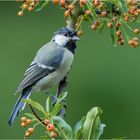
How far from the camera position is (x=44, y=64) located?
3.47 m

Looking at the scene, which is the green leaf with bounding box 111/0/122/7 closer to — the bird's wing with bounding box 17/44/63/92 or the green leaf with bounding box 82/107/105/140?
the green leaf with bounding box 82/107/105/140

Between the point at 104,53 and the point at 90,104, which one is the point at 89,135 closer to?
the point at 90,104

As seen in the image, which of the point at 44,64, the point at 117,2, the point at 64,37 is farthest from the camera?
the point at 44,64

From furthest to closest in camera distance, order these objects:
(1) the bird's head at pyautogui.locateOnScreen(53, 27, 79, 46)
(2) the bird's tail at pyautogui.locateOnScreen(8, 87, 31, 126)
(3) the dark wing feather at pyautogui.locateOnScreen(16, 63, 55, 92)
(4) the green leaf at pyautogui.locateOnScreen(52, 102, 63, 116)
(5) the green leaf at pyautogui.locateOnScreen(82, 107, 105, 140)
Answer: (3) the dark wing feather at pyautogui.locateOnScreen(16, 63, 55, 92) → (1) the bird's head at pyautogui.locateOnScreen(53, 27, 79, 46) → (2) the bird's tail at pyautogui.locateOnScreen(8, 87, 31, 126) → (4) the green leaf at pyautogui.locateOnScreen(52, 102, 63, 116) → (5) the green leaf at pyautogui.locateOnScreen(82, 107, 105, 140)

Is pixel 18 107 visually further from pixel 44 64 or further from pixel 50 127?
pixel 50 127

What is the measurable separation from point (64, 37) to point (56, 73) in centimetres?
18

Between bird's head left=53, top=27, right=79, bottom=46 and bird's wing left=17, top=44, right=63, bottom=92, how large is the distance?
5 centimetres

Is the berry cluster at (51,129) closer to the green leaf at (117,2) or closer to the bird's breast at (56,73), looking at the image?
the green leaf at (117,2)

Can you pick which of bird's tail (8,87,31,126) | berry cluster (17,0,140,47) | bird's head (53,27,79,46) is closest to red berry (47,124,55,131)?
berry cluster (17,0,140,47)

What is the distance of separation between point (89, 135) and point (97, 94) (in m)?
2.76

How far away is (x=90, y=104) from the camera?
4.78 m

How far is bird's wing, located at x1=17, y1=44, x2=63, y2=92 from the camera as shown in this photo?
136 inches

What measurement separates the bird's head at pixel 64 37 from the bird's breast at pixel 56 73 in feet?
0.16

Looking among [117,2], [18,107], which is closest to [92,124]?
[117,2]
